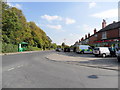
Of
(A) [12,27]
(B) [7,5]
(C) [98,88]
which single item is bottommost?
(C) [98,88]

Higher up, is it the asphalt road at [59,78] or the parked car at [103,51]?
the parked car at [103,51]

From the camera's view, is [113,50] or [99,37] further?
[99,37]

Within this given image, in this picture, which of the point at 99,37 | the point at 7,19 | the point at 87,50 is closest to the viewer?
the point at 87,50

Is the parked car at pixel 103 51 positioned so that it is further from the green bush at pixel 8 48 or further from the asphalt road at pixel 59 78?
the green bush at pixel 8 48

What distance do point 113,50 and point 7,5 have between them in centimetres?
3270

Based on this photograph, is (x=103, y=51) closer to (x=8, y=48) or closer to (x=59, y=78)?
(x=59, y=78)

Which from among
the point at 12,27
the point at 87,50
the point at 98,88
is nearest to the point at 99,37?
the point at 87,50

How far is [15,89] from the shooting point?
416cm

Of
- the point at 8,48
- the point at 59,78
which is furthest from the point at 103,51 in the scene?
the point at 8,48

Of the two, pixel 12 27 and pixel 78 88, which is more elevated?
pixel 12 27

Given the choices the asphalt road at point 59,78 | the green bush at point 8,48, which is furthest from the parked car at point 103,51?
the green bush at point 8,48

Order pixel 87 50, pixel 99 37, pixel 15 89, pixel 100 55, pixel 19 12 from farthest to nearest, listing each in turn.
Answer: pixel 19 12 → pixel 99 37 → pixel 87 50 → pixel 100 55 → pixel 15 89

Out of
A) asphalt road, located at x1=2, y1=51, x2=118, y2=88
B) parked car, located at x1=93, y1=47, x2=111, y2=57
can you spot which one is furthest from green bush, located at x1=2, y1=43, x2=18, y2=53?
parked car, located at x1=93, y1=47, x2=111, y2=57

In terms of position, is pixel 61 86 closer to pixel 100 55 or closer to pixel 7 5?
pixel 100 55
